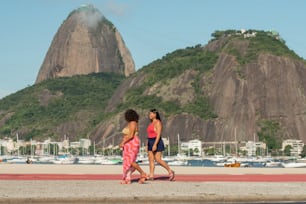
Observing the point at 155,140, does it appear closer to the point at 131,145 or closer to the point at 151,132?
the point at 151,132

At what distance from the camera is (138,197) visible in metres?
16.5

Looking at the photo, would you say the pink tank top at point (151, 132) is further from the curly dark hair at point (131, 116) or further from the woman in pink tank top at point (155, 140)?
the curly dark hair at point (131, 116)

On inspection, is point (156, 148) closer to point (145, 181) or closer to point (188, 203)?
point (145, 181)

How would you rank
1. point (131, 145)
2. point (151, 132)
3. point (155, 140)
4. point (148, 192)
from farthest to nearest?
point (151, 132)
point (155, 140)
point (131, 145)
point (148, 192)

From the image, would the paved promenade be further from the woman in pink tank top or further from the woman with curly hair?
the woman in pink tank top

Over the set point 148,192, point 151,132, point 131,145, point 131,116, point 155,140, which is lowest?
point 148,192

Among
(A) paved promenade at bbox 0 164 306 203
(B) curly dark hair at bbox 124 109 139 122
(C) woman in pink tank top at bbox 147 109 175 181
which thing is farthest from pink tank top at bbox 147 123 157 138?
(A) paved promenade at bbox 0 164 306 203

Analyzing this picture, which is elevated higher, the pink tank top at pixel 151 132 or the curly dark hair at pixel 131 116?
the curly dark hair at pixel 131 116

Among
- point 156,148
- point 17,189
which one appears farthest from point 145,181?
point 17,189

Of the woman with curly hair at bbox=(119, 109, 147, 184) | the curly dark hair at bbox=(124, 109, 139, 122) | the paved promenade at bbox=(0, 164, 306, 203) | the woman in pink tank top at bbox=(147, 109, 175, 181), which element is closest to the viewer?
the paved promenade at bbox=(0, 164, 306, 203)

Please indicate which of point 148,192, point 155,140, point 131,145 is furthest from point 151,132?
point 148,192

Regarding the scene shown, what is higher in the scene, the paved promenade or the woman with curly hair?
the woman with curly hair

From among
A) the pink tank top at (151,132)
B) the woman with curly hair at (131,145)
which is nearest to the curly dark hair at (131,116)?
the woman with curly hair at (131,145)

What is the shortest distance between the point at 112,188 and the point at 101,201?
2908 millimetres
